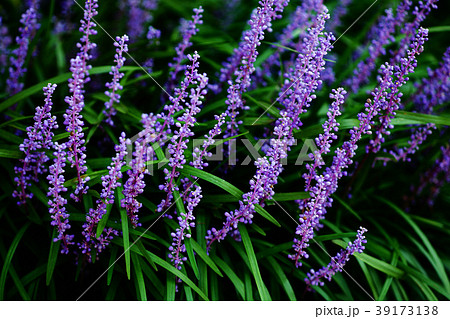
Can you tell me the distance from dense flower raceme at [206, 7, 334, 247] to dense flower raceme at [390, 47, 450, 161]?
3.23 ft

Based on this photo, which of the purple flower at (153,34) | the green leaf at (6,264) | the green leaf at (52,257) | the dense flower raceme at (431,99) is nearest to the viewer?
the green leaf at (52,257)

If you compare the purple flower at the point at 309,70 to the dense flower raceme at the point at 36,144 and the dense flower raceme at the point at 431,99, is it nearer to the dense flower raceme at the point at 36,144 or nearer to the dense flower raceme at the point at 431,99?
the dense flower raceme at the point at 431,99

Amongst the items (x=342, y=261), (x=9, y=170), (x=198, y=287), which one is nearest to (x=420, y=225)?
(x=342, y=261)

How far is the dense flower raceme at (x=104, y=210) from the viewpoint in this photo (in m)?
2.53

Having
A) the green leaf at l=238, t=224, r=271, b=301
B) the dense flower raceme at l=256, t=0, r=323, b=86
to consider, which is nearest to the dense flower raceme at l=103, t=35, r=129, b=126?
the green leaf at l=238, t=224, r=271, b=301

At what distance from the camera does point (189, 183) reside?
2877mm

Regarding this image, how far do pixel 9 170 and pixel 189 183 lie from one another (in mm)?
1408

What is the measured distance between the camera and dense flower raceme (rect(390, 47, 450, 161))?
11.4 feet

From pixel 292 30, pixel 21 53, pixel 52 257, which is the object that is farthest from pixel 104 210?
pixel 292 30

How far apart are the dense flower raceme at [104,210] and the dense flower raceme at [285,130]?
70 cm

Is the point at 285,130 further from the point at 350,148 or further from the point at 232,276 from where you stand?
the point at 232,276

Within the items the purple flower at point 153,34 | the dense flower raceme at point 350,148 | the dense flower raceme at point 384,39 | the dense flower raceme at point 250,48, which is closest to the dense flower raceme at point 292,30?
the dense flower raceme at point 384,39

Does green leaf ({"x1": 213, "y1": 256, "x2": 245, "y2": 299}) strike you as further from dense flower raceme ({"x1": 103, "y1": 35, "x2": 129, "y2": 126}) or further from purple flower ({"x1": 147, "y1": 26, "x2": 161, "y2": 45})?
purple flower ({"x1": 147, "y1": 26, "x2": 161, "y2": 45})
